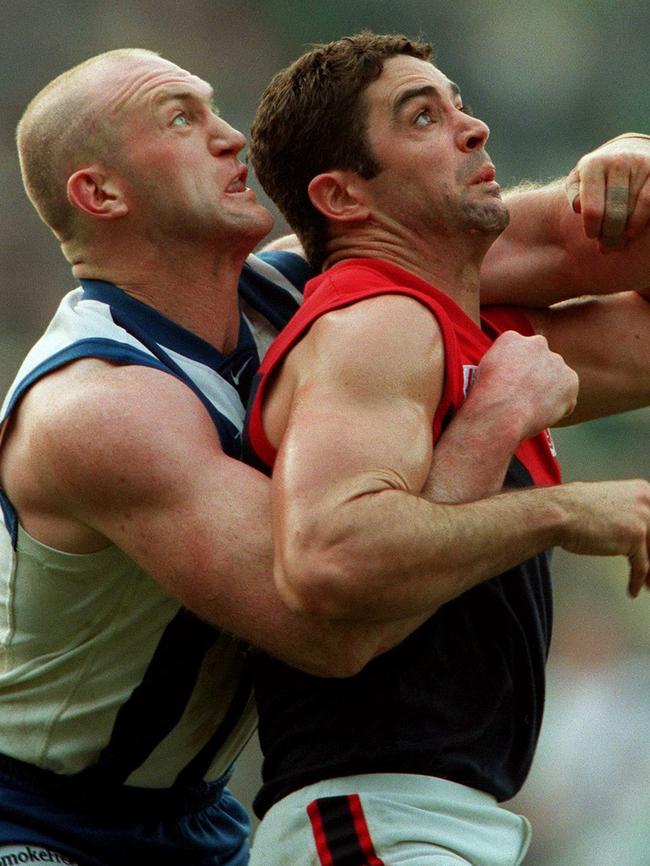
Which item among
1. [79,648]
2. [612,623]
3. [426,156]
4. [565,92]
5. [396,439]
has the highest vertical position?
[426,156]

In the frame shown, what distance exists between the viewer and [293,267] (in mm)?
2854

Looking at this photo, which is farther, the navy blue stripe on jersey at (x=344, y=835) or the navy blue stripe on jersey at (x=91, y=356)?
the navy blue stripe on jersey at (x=91, y=356)

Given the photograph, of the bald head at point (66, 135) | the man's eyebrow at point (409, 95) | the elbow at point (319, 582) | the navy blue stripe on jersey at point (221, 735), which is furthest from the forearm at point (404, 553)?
the bald head at point (66, 135)

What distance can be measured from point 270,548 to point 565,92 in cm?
574

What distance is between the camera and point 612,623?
6.24m

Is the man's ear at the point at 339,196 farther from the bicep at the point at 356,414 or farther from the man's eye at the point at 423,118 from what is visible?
the bicep at the point at 356,414

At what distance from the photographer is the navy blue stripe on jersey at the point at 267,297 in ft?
9.10

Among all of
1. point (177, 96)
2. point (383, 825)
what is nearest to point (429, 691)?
point (383, 825)

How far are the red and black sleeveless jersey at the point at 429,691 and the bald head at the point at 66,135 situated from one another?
1.84 ft

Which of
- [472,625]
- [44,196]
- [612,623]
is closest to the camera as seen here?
[472,625]

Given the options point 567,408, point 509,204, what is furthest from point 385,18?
point 567,408

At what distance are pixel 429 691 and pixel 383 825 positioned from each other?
0.68 ft

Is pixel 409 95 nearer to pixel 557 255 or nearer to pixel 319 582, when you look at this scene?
pixel 557 255

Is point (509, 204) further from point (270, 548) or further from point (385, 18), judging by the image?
point (385, 18)
